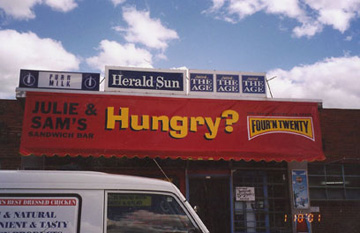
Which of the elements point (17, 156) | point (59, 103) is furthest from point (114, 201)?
point (17, 156)

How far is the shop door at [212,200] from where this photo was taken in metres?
10.2

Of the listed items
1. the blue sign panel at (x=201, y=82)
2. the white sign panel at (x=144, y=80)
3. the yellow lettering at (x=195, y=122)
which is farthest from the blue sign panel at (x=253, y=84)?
the yellow lettering at (x=195, y=122)

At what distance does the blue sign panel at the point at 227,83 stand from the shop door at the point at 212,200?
280 centimetres

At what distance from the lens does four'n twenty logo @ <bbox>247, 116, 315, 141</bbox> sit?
8.98 m

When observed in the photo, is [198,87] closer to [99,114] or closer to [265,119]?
[265,119]

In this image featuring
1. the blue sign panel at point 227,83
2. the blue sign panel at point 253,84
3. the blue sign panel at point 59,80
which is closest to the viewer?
the blue sign panel at point 59,80

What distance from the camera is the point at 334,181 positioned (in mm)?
11391

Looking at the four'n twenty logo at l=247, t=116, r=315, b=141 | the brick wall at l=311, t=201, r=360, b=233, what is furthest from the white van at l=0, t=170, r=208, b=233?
the brick wall at l=311, t=201, r=360, b=233

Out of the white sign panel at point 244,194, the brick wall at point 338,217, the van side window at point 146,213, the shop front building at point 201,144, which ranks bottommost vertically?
the brick wall at point 338,217

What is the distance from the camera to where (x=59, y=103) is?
8383mm

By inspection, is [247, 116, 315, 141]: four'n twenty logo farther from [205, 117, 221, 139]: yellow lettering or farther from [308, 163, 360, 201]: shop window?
[308, 163, 360, 201]: shop window

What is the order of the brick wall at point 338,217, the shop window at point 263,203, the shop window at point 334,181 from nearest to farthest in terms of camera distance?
the shop window at point 263,203
the brick wall at point 338,217
the shop window at point 334,181

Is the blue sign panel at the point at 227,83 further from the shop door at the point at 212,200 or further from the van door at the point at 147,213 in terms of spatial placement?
the van door at the point at 147,213

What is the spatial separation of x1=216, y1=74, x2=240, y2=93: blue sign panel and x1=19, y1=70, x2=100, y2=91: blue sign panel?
12.3 ft
